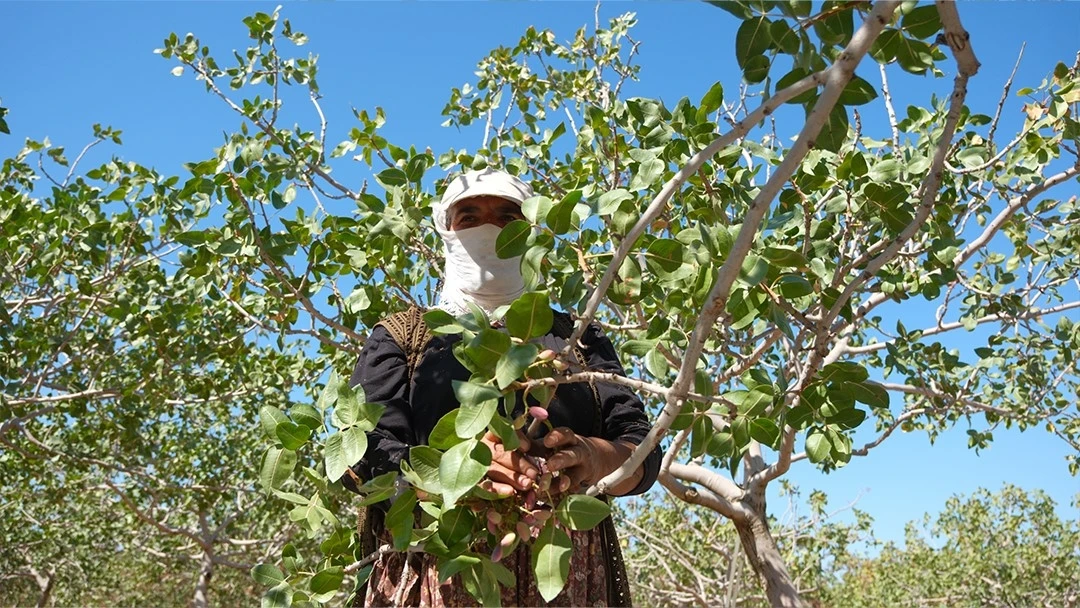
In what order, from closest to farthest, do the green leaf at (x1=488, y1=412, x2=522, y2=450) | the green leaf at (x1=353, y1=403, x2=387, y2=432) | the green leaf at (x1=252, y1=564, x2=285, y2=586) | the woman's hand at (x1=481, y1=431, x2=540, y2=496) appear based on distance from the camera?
1. the green leaf at (x1=488, y1=412, x2=522, y2=450)
2. the green leaf at (x1=353, y1=403, x2=387, y2=432)
3. the woman's hand at (x1=481, y1=431, x2=540, y2=496)
4. the green leaf at (x1=252, y1=564, x2=285, y2=586)

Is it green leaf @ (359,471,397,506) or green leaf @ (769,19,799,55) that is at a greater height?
green leaf @ (769,19,799,55)

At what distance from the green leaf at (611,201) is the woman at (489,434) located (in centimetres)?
38

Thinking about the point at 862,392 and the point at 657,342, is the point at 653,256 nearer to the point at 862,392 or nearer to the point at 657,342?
the point at 657,342

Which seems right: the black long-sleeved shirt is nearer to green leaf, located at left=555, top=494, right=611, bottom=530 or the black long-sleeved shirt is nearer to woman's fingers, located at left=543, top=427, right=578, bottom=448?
woman's fingers, located at left=543, top=427, right=578, bottom=448

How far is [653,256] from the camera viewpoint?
1276mm

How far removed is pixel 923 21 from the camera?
1117mm

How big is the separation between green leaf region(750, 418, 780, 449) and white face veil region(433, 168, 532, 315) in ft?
2.54

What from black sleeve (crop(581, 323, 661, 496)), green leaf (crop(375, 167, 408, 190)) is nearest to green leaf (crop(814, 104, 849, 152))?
black sleeve (crop(581, 323, 661, 496))

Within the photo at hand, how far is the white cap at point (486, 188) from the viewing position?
1910 millimetres

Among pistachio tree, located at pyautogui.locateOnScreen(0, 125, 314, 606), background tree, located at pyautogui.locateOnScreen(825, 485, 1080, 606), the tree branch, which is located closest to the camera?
the tree branch

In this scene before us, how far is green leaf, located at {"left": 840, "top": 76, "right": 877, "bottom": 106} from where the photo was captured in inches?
43.1

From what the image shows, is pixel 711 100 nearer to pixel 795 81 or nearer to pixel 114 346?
pixel 795 81

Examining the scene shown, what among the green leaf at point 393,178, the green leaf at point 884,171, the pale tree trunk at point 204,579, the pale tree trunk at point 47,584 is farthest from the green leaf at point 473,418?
→ the pale tree trunk at point 47,584

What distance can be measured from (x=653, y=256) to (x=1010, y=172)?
8.07 ft
